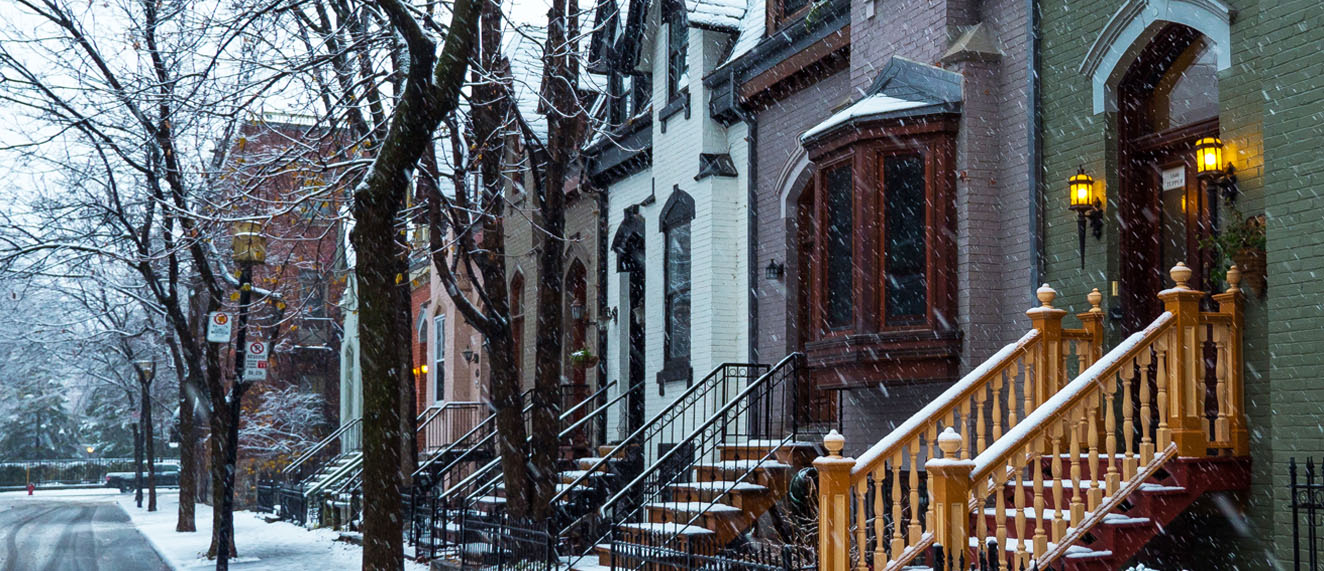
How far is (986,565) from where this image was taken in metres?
7.24

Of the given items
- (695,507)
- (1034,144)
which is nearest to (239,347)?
(695,507)

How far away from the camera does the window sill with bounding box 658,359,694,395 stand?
686 inches

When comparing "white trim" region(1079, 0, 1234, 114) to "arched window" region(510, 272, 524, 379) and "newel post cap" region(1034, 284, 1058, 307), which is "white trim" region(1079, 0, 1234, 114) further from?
"arched window" region(510, 272, 524, 379)

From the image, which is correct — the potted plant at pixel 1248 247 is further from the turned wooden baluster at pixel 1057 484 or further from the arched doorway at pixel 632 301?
the arched doorway at pixel 632 301

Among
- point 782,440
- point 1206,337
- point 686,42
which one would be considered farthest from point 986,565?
point 686,42

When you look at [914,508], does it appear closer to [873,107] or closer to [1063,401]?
[1063,401]

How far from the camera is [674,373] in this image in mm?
17969

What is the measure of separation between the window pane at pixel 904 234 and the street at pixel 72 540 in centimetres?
1312

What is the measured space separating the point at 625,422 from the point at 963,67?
986cm

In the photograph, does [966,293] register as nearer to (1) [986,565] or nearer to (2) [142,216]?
(1) [986,565]

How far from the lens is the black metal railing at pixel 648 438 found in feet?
51.1

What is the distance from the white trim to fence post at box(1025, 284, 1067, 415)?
1769 millimetres

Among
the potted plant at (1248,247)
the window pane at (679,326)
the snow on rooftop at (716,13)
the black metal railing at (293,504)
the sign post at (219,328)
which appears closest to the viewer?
the potted plant at (1248,247)

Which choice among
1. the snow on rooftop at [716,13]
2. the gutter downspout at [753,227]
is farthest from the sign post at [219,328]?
the snow on rooftop at [716,13]
